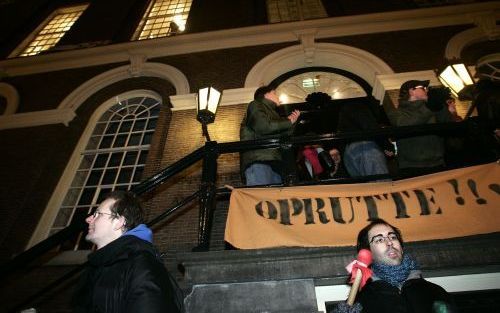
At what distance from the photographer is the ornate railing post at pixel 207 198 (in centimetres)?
328

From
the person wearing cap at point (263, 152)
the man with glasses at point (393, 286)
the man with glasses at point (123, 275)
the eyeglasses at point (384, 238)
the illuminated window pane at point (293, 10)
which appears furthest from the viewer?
the illuminated window pane at point (293, 10)

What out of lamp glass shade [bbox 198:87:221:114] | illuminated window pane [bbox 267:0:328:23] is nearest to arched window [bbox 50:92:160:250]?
lamp glass shade [bbox 198:87:221:114]

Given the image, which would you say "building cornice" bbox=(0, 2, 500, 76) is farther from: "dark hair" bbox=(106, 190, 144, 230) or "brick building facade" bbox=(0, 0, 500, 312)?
"dark hair" bbox=(106, 190, 144, 230)

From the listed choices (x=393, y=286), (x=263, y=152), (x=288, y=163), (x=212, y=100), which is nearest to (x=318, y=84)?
(x=212, y=100)

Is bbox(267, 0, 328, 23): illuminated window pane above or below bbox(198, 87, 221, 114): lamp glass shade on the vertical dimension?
above

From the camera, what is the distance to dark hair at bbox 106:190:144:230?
2534 millimetres

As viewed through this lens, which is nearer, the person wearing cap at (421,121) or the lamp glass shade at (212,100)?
the person wearing cap at (421,121)

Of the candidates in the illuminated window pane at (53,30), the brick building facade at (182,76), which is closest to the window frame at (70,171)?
the brick building facade at (182,76)

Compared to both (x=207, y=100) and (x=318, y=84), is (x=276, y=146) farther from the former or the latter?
(x=318, y=84)

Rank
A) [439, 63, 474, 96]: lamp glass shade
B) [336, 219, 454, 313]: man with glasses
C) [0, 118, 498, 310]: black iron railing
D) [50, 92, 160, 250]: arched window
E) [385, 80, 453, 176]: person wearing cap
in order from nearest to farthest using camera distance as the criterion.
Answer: [336, 219, 454, 313]: man with glasses
[0, 118, 498, 310]: black iron railing
[385, 80, 453, 176]: person wearing cap
[439, 63, 474, 96]: lamp glass shade
[50, 92, 160, 250]: arched window

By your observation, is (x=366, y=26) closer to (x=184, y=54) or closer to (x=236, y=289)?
(x=184, y=54)

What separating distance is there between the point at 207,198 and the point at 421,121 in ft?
9.98

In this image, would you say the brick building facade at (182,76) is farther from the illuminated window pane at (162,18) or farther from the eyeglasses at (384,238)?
the eyeglasses at (384,238)

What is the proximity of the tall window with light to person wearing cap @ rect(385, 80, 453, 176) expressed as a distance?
12.1 metres
